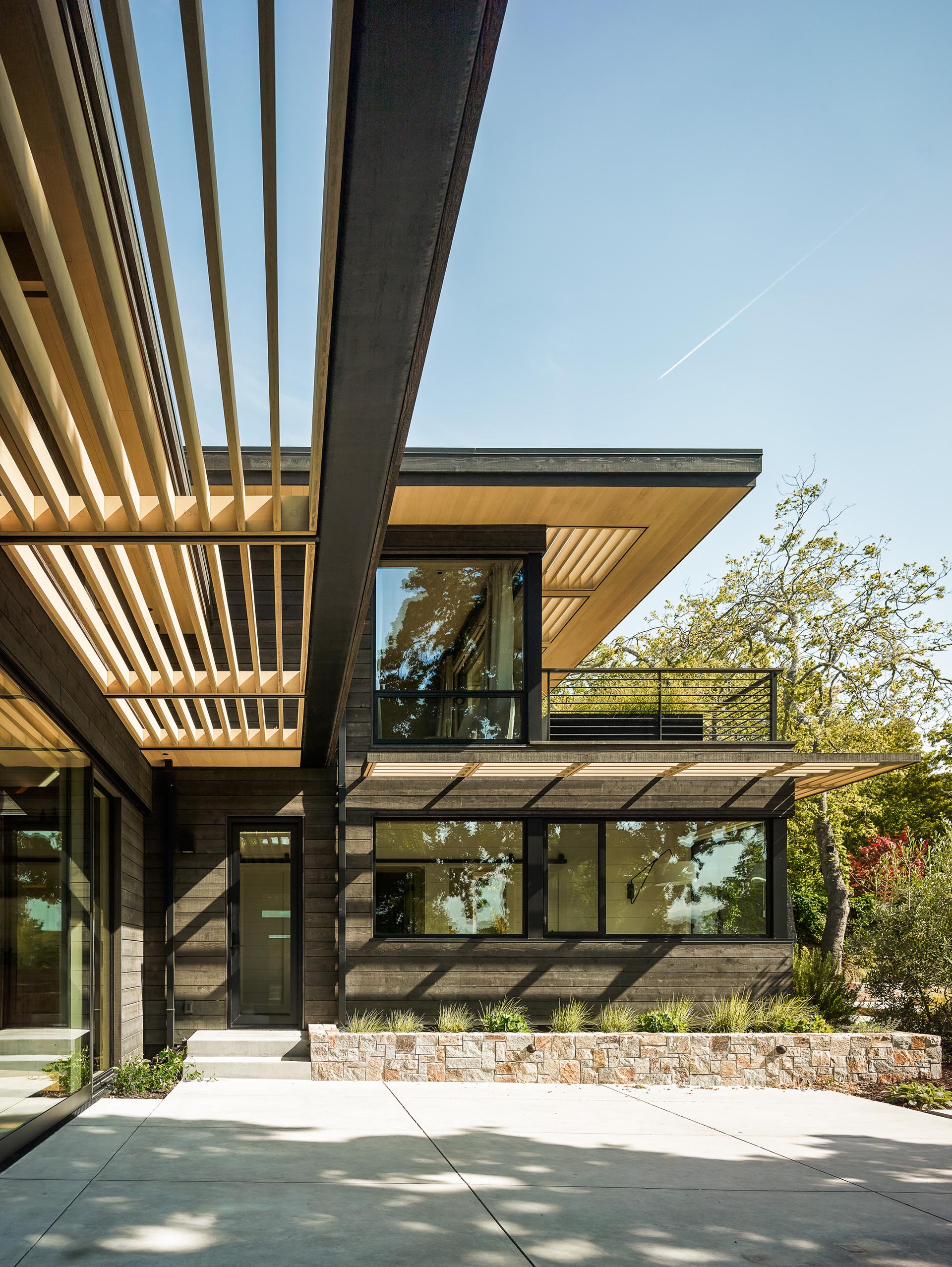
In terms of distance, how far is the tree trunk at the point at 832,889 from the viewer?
1908cm

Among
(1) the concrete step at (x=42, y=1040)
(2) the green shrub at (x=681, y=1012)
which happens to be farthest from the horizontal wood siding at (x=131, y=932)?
(2) the green shrub at (x=681, y=1012)

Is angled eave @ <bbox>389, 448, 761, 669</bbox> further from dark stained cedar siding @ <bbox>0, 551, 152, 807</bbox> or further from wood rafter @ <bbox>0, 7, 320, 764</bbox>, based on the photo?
dark stained cedar siding @ <bbox>0, 551, 152, 807</bbox>

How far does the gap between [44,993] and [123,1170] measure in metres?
1.11

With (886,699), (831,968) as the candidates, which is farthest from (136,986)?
(886,699)

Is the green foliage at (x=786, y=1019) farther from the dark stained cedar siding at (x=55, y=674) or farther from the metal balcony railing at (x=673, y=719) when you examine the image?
the dark stained cedar siding at (x=55, y=674)

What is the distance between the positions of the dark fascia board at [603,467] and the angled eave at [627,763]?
8.57 ft

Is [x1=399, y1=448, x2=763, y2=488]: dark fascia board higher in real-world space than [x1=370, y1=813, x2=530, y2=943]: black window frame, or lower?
higher

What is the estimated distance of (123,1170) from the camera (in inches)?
214

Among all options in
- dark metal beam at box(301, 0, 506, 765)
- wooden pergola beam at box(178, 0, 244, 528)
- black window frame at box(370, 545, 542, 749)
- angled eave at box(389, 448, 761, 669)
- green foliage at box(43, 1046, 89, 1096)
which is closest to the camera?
dark metal beam at box(301, 0, 506, 765)

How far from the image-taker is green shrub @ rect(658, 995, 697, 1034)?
9977 mm

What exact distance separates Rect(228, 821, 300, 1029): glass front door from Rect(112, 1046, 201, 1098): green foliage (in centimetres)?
142

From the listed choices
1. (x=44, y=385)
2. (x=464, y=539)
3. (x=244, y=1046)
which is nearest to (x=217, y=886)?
(x=244, y=1046)

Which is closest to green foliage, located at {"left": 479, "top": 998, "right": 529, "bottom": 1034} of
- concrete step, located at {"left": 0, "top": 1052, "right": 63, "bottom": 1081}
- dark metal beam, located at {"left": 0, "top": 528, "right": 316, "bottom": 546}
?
concrete step, located at {"left": 0, "top": 1052, "right": 63, "bottom": 1081}

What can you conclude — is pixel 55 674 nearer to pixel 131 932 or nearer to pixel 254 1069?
pixel 131 932
